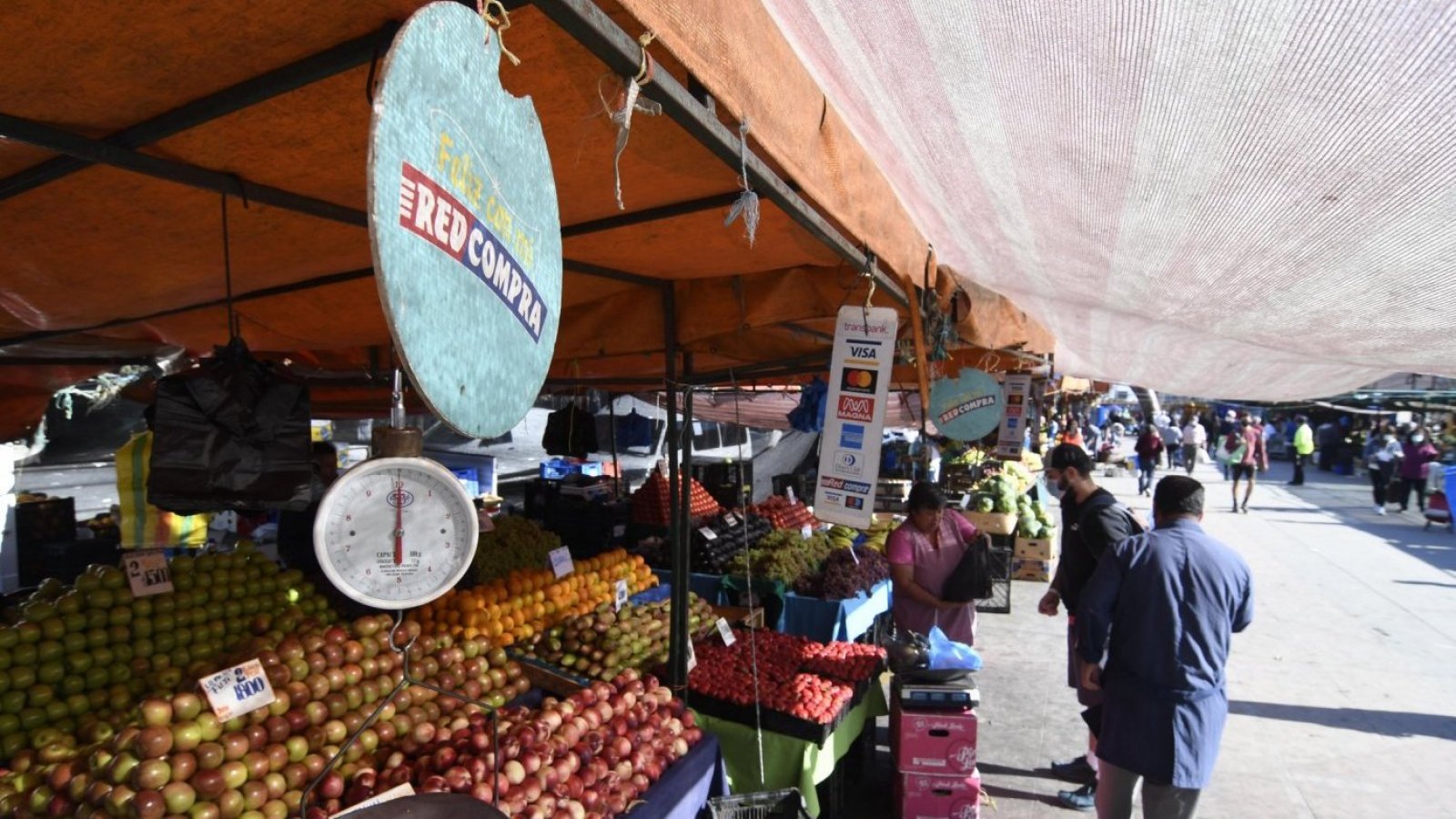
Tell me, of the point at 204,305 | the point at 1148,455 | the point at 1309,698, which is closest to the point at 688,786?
the point at 204,305

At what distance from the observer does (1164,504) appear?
370 centimetres

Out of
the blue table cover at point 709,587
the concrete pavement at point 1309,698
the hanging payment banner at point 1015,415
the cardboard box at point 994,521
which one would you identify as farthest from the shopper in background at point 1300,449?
the blue table cover at point 709,587

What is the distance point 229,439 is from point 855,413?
2492 mm

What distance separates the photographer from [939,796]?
4.22 metres

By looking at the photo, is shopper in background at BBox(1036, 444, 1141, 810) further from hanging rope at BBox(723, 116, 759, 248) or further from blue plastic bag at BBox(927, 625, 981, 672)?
hanging rope at BBox(723, 116, 759, 248)

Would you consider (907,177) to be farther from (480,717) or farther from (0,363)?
(0,363)

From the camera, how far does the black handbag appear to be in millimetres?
4918

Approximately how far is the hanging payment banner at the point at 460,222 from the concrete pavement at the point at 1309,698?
4798 millimetres

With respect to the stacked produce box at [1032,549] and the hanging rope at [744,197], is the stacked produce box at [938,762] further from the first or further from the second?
the stacked produce box at [1032,549]

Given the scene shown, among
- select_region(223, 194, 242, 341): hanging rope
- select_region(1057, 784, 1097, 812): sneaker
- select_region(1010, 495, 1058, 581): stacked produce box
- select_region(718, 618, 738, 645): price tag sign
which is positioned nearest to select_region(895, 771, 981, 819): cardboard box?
select_region(1057, 784, 1097, 812): sneaker

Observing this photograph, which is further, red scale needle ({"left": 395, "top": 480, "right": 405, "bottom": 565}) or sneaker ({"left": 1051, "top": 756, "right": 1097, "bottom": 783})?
sneaker ({"left": 1051, "top": 756, "right": 1097, "bottom": 783})

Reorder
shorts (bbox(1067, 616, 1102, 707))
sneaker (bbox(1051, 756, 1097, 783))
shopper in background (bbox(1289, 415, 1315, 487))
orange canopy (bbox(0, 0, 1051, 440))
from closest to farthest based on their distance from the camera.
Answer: orange canopy (bbox(0, 0, 1051, 440))
shorts (bbox(1067, 616, 1102, 707))
sneaker (bbox(1051, 756, 1097, 783))
shopper in background (bbox(1289, 415, 1315, 487))

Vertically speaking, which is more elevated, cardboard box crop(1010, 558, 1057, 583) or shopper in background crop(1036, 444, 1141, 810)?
shopper in background crop(1036, 444, 1141, 810)

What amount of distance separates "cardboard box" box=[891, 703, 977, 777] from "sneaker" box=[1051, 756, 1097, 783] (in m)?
1.12
